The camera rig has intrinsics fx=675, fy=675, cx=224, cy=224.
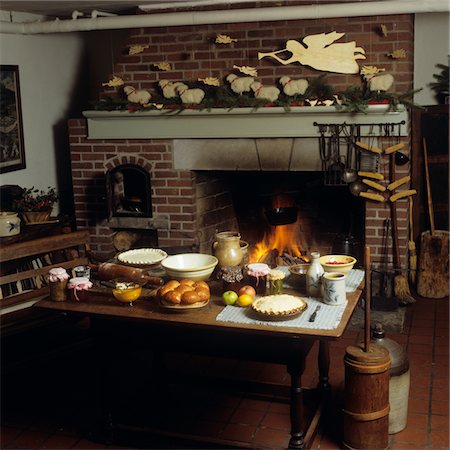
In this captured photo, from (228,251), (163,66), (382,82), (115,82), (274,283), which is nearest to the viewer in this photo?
(274,283)

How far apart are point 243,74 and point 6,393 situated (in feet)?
9.59

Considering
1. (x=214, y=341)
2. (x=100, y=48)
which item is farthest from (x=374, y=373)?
(x=100, y=48)

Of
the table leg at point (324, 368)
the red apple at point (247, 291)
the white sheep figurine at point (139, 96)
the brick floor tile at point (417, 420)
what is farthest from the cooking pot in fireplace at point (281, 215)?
the red apple at point (247, 291)

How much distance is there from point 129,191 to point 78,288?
2.57 m

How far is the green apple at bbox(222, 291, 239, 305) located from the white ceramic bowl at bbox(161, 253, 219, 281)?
24 centimetres

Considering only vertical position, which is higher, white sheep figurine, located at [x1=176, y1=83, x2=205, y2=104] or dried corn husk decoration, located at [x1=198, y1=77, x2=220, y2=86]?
dried corn husk decoration, located at [x1=198, y1=77, x2=220, y2=86]

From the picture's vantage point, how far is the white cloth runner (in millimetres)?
2938

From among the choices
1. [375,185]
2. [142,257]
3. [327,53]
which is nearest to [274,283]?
[142,257]

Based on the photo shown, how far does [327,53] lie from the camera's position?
512cm

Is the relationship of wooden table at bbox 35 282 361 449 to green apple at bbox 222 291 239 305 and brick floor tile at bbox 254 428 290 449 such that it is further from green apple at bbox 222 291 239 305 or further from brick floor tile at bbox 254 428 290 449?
brick floor tile at bbox 254 428 290 449

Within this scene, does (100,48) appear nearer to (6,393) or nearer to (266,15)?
(266,15)

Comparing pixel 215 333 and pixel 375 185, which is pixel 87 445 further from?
pixel 375 185

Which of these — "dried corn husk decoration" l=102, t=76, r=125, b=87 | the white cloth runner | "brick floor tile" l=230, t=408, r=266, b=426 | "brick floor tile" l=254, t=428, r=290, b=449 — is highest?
"dried corn husk decoration" l=102, t=76, r=125, b=87

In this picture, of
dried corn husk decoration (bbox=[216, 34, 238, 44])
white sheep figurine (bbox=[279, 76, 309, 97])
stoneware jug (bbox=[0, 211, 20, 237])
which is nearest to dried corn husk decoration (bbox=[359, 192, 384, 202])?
white sheep figurine (bbox=[279, 76, 309, 97])
